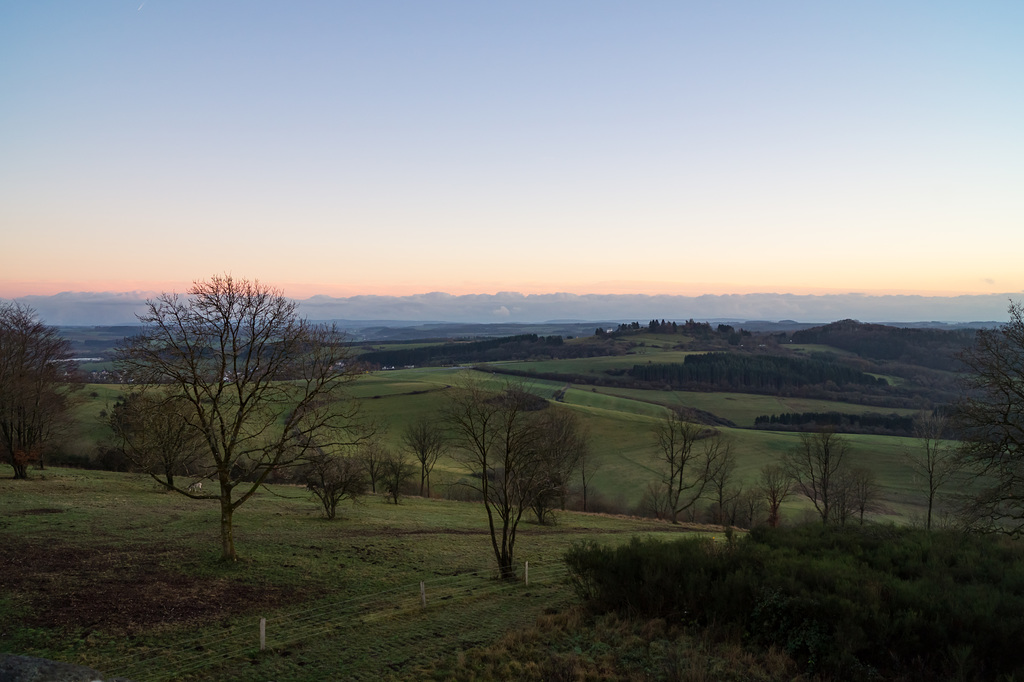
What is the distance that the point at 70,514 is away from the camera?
1120 inches

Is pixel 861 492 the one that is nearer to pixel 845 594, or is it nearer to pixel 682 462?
pixel 682 462

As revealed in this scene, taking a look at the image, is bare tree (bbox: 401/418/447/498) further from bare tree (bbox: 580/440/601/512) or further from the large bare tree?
the large bare tree

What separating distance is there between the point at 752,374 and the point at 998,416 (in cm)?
13137

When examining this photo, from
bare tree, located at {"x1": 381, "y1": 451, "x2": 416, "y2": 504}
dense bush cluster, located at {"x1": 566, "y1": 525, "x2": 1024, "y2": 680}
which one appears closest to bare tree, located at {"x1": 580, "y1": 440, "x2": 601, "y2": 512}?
bare tree, located at {"x1": 381, "y1": 451, "x2": 416, "y2": 504}

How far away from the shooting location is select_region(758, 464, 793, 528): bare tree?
56.5 metres

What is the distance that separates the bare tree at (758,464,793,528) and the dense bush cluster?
1575 inches

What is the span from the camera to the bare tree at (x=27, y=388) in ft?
126

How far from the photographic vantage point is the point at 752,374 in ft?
486

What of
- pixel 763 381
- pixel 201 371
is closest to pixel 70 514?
pixel 201 371

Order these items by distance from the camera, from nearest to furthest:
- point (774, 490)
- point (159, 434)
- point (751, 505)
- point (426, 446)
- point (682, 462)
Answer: point (159, 434), point (774, 490), point (682, 462), point (751, 505), point (426, 446)

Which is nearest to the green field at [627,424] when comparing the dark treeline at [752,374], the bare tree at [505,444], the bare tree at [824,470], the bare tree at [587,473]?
the bare tree at [587,473]

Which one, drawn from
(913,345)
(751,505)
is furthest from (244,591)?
(913,345)

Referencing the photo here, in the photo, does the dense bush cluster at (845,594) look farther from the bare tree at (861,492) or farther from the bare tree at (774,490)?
the bare tree at (861,492)

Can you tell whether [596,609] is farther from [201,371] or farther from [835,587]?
[201,371]
